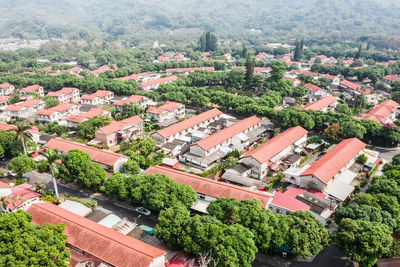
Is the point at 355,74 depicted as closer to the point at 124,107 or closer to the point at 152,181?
the point at 124,107

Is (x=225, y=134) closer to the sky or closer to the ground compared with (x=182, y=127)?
closer to the sky

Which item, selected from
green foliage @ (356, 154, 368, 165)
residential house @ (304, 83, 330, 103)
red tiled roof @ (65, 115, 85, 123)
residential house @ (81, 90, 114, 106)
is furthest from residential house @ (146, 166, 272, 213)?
residential house @ (304, 83, 330, 103)

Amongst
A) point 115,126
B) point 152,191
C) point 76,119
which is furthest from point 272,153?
point 76,119

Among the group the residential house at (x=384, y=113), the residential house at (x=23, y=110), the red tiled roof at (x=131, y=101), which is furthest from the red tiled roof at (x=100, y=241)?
the residential house at (x=384, y=113)

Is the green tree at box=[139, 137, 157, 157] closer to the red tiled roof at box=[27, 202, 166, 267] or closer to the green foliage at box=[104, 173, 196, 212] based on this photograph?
the green foliage at box=[104, 173, 196, 212]

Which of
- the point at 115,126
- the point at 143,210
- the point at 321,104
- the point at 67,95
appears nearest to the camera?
the point at 143,210

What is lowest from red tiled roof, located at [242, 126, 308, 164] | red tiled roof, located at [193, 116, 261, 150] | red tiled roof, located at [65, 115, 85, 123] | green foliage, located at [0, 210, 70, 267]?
red tiled roof, located at [65, 115, 85, 123]

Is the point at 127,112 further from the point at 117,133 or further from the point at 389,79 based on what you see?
the point at 389,79
